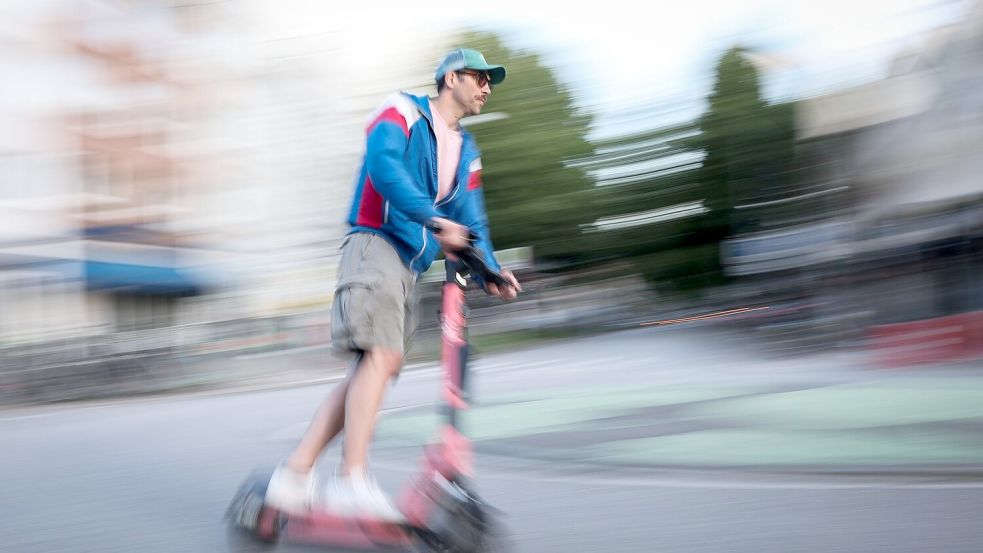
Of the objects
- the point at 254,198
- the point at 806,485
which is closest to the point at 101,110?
the point at 254,198

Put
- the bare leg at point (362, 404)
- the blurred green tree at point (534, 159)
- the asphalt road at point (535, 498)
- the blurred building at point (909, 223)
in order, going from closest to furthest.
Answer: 1. the bare leg at point (362, 404)
2. the asphalt road at point (535, 498)
3. the blurred building at point (909, 223)
4. the blurred green tree at point (534, 159)

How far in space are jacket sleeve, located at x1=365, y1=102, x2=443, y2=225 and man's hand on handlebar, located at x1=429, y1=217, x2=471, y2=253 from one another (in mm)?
37

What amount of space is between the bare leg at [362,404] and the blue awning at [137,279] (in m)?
29.3

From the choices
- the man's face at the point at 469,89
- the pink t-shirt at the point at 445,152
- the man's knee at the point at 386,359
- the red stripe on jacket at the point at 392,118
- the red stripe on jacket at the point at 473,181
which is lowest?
the man's knee at the point at 386,359

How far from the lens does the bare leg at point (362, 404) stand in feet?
11.8

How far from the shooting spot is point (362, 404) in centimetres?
360

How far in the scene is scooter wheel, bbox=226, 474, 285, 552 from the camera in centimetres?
369

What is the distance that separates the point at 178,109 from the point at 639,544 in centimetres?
3587

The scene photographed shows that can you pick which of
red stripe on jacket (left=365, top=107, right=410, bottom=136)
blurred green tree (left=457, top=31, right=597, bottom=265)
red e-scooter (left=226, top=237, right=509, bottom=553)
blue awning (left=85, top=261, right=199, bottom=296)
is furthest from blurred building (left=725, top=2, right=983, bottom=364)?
blue awning (left=85, top=261, right=199, bottom=296)

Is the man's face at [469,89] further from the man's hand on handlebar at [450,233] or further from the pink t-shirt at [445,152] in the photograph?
the man's hand on handlebar at [450,233]

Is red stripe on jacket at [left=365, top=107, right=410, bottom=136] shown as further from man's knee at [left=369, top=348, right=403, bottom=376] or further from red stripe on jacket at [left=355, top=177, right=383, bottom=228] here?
man's knee at [left=369, top=348, right=403, bottom=376]

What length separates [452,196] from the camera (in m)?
3.87

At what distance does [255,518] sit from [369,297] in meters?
0.81

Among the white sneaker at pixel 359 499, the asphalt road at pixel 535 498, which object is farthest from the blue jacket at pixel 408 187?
the asphalt road at pixel 535 498
